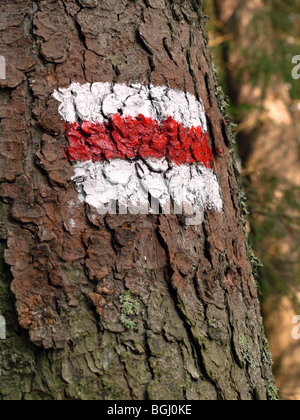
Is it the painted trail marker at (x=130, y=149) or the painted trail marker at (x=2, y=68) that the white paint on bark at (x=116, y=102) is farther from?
the painted trail marker at (x=2, y=68)

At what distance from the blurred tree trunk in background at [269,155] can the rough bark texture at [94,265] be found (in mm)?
2182

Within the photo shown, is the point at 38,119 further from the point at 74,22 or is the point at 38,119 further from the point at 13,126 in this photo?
the point at 74,22

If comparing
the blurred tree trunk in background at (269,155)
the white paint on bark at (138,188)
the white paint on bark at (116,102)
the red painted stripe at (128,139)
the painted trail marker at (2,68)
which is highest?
the blurred tree trunk in background at (269,155)

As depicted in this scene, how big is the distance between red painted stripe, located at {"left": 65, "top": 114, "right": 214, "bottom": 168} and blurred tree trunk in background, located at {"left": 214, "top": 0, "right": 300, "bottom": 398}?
7.49 feet

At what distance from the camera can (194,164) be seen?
1.15m

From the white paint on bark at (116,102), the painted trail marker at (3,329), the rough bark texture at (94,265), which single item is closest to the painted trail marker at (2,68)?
the rough bark texture at (94,265)

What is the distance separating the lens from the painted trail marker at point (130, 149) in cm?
102

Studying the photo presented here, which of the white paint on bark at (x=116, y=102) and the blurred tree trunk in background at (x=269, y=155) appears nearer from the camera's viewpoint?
the white paint on bark at (x=116, y=102)

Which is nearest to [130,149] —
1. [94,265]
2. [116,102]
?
[116,102]

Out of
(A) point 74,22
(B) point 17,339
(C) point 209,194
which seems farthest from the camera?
(C) point 209,194

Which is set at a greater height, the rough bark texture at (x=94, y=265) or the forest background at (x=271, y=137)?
the forest background at (x=271, y=137)

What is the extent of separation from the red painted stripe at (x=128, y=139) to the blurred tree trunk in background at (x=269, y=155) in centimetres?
228

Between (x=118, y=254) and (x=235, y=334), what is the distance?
40cm

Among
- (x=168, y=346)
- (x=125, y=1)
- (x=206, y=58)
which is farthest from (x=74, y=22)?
(x=168, y=346)
